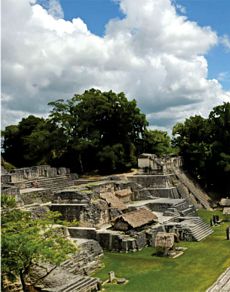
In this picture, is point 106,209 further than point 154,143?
No

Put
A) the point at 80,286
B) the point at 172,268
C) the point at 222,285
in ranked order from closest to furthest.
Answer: the point at 222,285 → the point at 80,286 → the point at 172,268

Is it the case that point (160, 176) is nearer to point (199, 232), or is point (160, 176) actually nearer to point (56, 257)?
point (199, 232)

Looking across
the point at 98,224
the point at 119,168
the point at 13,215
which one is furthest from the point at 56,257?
the point at 119,168

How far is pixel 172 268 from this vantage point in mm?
17016

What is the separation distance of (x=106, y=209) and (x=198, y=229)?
5.05m

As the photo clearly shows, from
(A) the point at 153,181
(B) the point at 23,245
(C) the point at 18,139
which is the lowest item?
(B) the point at 23,245

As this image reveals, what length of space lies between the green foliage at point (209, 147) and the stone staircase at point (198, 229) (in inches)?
390

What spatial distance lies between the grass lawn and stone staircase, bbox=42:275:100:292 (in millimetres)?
492

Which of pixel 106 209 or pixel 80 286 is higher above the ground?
→ pixel 106 209

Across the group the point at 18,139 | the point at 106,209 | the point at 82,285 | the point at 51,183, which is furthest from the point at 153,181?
the point at 18,139

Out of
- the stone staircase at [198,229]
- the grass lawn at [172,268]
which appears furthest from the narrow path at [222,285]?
the stone staircase at [198,229]

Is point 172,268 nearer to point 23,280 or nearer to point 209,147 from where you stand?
point 23,280

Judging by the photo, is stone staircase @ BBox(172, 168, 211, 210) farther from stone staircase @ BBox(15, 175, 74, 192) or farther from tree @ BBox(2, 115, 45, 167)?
tree @ BBox(2, 115, 45, 167)

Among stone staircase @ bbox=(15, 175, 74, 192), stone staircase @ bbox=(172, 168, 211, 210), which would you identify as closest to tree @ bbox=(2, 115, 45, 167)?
stone staircase @ bbox=(15, 175, 74, 192)
